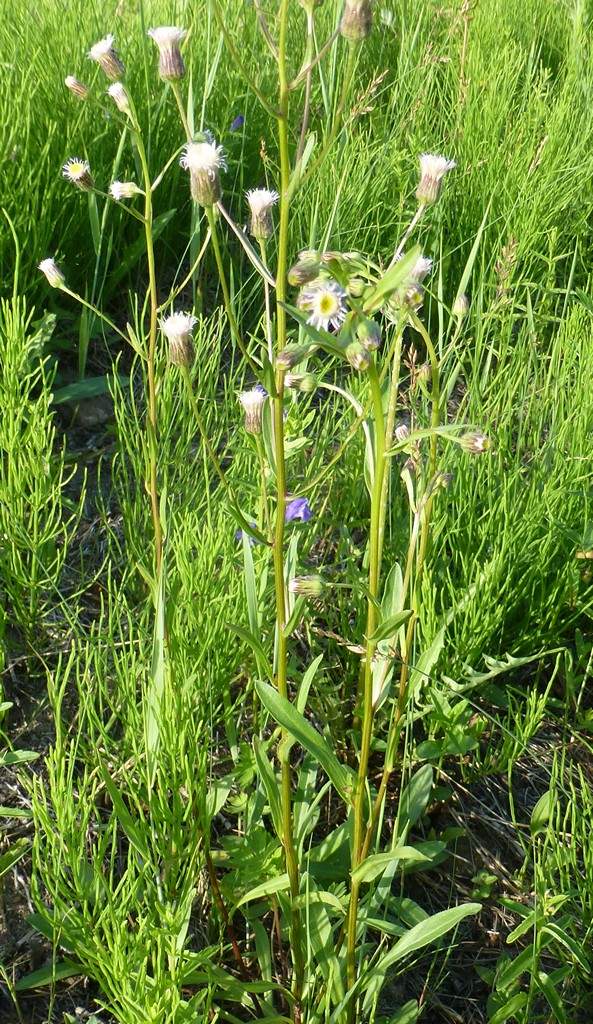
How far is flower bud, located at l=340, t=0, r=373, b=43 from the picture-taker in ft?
3.10

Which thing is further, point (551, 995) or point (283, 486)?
point (551, 995)

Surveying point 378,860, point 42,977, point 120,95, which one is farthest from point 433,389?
point 42,977

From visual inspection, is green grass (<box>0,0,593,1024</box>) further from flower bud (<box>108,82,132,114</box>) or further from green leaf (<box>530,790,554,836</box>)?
flower bud (<box>108,82,132,114</box>)

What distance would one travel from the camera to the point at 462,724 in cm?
139

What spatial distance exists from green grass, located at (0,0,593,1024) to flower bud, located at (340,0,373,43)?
0.41 metres

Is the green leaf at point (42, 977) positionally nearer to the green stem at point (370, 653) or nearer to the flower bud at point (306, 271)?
the green stem at point (370, 653)

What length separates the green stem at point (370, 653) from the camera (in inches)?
32.9

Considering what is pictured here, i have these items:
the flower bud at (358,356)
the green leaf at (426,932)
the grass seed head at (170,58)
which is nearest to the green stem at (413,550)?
the green leaf at (426,932)

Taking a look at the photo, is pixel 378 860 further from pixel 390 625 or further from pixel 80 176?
pixel 80 176

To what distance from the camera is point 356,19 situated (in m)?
0.95

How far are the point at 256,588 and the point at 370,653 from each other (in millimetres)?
446

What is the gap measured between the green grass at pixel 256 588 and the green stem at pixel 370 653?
5 centimetres

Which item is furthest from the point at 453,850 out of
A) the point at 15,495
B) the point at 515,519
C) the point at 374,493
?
the point at 15,495

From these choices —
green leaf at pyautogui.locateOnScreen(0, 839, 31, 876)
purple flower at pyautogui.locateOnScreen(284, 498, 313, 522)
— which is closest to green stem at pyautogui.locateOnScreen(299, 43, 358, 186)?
purple flower at pyautogui.locateOnScreen(284, 498, 313, 522)
